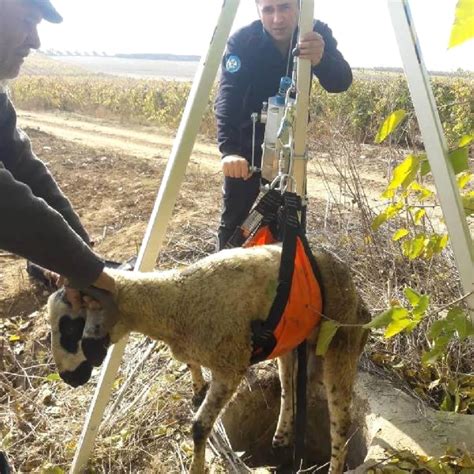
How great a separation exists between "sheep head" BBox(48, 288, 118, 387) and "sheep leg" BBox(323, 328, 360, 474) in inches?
43.7

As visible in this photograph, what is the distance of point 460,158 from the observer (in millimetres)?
1772

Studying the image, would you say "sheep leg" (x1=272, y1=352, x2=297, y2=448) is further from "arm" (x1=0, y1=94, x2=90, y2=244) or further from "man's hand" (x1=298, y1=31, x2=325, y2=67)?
"man's hand" (x1=298, y1=31, x2=325, y2=67)

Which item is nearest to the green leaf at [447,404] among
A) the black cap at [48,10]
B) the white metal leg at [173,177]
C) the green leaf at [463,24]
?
the white metal leg at [173,177]

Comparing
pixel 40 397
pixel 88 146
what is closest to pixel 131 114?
pixel 88 146

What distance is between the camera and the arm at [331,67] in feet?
9.76

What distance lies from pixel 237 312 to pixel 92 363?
701 mm

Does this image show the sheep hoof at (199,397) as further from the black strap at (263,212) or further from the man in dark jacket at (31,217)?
the man in dark jacket at (31,217)

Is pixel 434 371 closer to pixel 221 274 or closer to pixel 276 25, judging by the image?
pixel 221 274

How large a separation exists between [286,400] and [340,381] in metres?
0.59

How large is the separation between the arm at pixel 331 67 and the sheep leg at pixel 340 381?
1.43m

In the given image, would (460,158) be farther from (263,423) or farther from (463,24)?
(263,423)

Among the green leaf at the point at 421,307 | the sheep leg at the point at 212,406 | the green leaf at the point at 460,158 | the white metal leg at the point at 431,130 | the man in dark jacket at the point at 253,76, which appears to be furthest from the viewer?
the man in dark jacket at the point at 253,76

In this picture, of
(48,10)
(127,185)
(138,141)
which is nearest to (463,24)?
(48,10)

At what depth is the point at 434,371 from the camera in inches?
133
